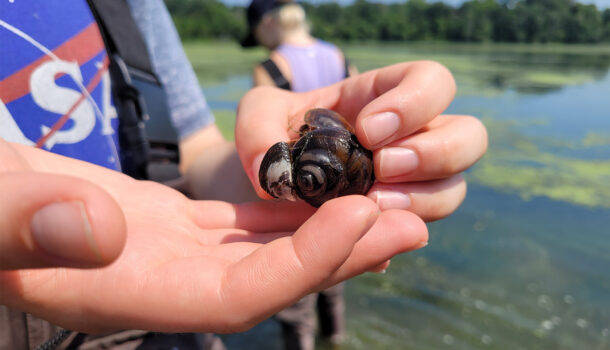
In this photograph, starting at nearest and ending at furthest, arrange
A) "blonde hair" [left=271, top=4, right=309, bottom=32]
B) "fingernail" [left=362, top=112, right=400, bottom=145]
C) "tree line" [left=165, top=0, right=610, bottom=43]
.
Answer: "fingernail" [left=362, top=112, right=400, bottom=145] < "blonde hair" [left=271, top=4, right=309, bottom=32] < "tree line" [left=165, top=0, right=610, bottom=43]

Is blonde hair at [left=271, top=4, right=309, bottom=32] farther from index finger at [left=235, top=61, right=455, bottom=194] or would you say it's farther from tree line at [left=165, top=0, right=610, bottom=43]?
tree line at [left=165, top=0, right=610, bottom=43]

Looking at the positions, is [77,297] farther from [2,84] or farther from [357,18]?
[357,18]

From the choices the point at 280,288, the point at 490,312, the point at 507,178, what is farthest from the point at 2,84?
the point at 507,178

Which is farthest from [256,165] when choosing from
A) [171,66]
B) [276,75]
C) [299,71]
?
[299,71]

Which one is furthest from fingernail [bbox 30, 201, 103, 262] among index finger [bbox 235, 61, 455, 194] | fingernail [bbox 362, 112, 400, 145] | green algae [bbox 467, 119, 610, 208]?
green algae [bbox 467, 119, 610, 208]

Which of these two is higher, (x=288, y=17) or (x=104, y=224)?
(x=288, y=17)

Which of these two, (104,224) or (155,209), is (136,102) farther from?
(104,224)
